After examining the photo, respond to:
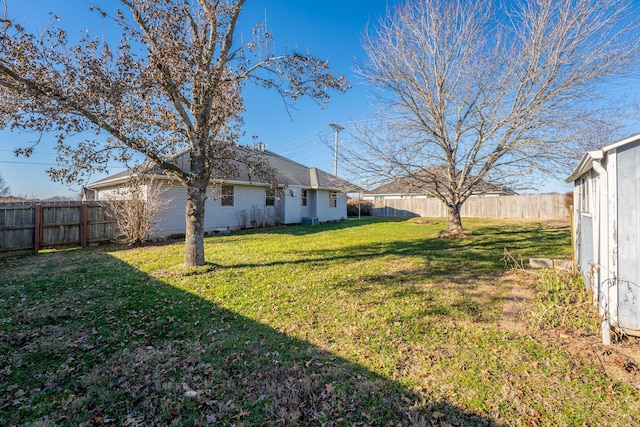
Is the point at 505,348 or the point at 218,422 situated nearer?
the point at 218,422

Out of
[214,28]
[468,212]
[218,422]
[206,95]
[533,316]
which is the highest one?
[214,28]

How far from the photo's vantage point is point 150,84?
5.59 metres

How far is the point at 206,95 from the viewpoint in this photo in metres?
6.52

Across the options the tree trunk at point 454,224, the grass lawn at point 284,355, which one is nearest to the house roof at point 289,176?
the tree trunk at point 454,224

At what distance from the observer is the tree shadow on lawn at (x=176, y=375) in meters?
2.53

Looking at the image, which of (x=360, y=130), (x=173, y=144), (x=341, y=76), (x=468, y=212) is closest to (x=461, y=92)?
(x=360, y=130)

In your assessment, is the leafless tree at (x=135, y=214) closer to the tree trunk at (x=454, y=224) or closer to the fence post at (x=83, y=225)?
the fence post at (x=83, y=225)

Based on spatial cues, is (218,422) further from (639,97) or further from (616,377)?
(639,97)

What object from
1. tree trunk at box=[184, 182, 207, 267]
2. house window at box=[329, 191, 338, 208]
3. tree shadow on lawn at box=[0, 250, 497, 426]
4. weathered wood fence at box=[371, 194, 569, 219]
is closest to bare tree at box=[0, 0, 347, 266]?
tree trunk at box=[184, 182, 207, 267]

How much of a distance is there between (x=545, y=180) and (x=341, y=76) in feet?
29.0

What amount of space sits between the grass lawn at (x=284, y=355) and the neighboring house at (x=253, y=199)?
13.0 ft

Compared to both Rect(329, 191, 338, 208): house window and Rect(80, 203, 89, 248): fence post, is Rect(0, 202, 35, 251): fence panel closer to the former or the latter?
Rect(80, 203, 89, 248): fence post

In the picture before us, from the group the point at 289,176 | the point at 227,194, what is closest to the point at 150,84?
the point at 227,194

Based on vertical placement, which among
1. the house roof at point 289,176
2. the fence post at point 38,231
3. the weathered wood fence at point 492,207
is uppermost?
the house roof at point 289,176
